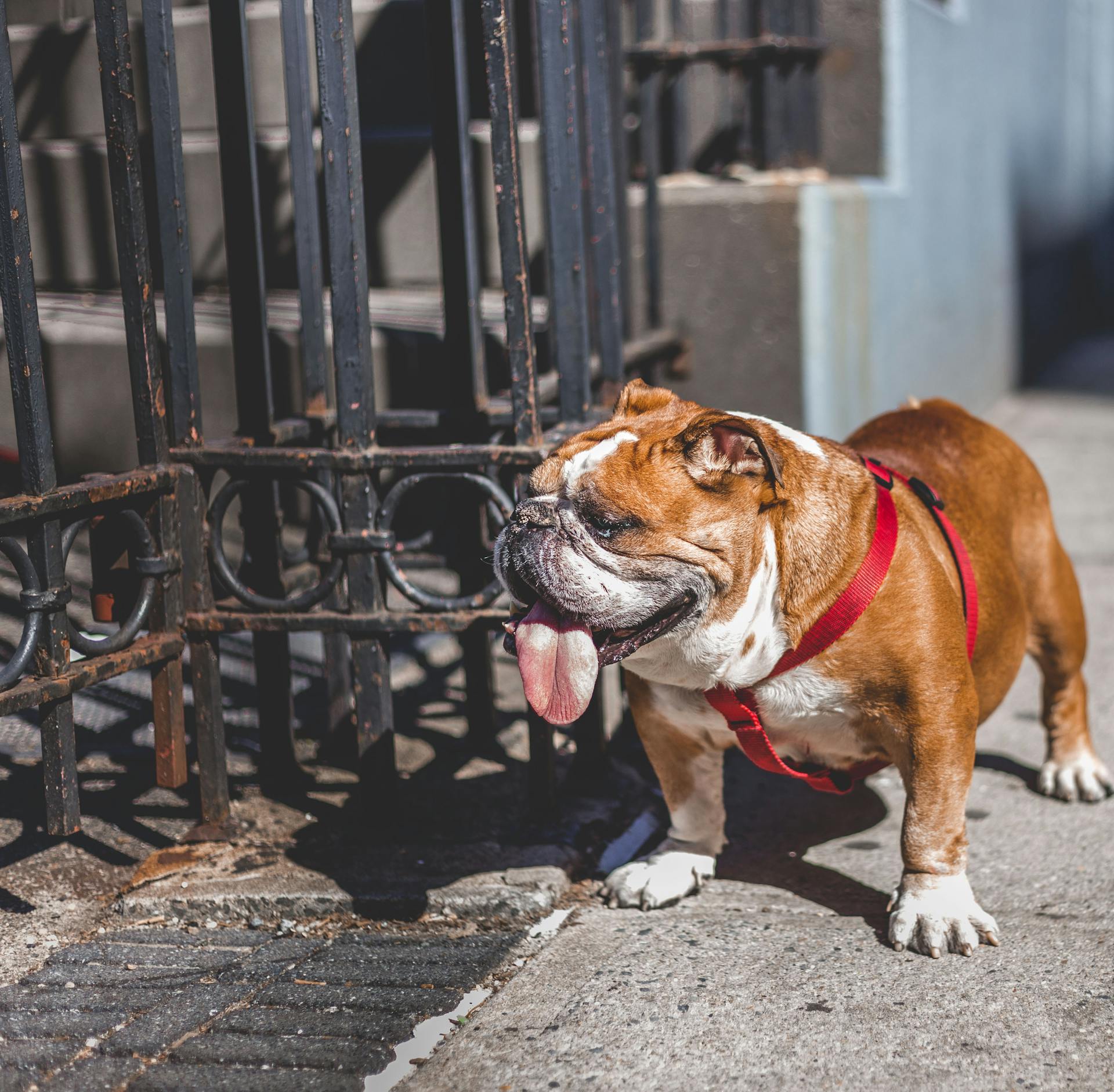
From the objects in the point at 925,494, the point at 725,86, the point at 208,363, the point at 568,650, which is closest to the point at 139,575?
the point at 568,650

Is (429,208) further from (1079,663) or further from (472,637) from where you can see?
(1079,663)

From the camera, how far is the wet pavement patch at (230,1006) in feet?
8.46

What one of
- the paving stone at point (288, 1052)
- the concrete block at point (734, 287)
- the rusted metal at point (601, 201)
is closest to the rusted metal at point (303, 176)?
the rusted metal at point (601, 201)

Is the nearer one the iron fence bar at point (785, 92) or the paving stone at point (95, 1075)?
the paving stone at point (95, 1075)

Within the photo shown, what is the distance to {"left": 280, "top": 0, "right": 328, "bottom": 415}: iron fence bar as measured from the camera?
149 inches

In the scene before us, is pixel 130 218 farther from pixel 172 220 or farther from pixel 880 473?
pixel 880 473

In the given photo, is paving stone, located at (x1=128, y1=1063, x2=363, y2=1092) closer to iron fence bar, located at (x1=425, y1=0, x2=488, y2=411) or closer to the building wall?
iron fence bar, located at (x1=425, y1=0, x2=488, y2=411)

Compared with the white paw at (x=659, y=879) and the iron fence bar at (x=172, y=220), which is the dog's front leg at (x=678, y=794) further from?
the iron fence bar at (x=172, y=220)

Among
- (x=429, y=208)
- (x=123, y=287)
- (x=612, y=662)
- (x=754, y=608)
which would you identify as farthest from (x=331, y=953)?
(x=429, y=208)

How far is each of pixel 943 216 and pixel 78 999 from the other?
697 centimetres

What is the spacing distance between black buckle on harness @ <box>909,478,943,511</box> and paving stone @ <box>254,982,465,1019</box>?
157 centimetres

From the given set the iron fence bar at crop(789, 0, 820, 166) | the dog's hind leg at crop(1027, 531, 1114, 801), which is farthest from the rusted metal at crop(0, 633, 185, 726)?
the iron fence bar at crop(789, 0, 820, 166)

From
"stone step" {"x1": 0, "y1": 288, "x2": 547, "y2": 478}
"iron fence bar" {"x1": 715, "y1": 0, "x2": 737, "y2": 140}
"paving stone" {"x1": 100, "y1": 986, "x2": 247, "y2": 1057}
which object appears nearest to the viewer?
"paving stone" {"x1": 100, "y1": 986, "x2": 247, "y2": 1057}

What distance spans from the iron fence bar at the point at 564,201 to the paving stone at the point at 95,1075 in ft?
6.20
